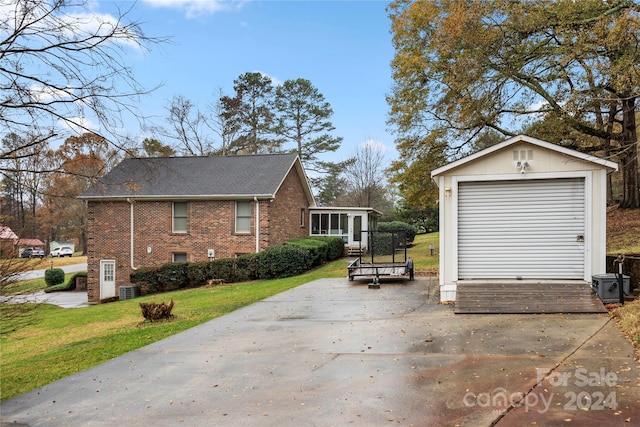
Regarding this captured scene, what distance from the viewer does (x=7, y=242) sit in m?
5.83

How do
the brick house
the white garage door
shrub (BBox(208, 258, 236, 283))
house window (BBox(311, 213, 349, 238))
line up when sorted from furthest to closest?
house window (BBox(311, 213, 349, 238))
the brick house
shrub (BBox(208, 258, 236, 283))
the white garage door

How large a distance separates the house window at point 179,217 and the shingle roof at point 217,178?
600 mm

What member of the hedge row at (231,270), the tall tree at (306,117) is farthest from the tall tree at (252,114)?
the hedge row at (231,270)

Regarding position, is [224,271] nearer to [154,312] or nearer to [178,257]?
[178,257]

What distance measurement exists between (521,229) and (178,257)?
16184 millimetres

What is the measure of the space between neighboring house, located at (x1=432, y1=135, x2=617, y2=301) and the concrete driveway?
6.26 feet

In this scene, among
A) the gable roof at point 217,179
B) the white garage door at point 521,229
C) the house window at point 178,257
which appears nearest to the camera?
the white garage door at point 521,229

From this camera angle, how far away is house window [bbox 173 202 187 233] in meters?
21.7

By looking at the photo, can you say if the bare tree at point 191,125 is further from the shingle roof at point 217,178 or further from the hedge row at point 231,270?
the hedge row at point 231,270

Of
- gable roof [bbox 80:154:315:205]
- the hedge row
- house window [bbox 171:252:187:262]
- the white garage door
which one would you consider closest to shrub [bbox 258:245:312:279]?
the hedge row

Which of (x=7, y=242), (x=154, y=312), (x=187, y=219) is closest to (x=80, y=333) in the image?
(x=154, y=312)

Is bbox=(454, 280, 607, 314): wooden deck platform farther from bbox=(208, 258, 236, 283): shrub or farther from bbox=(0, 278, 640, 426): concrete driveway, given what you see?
bbox=(208, 258, 236, 283): shrub

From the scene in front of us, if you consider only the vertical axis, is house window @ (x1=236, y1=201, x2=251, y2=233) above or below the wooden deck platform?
above

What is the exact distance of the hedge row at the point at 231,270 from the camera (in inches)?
739
